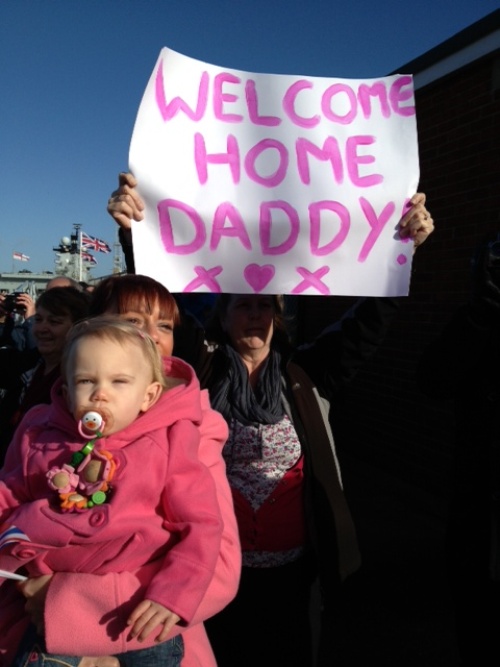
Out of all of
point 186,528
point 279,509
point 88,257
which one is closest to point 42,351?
point 279,509

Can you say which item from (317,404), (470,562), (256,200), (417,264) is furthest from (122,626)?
(417,264)

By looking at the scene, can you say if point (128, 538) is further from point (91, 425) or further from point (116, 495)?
point (91, 425)

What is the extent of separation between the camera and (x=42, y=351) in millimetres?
2668

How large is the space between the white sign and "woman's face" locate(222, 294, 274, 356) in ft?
0.57

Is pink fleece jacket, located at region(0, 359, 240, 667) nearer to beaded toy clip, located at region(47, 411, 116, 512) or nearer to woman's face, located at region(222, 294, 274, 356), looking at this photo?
beaded toy clip, located at region(47, 411, 116, 512)

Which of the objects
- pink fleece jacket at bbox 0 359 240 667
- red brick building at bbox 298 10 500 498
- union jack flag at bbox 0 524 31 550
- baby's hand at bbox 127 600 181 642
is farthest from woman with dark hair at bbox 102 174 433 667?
red brick building at bbox 298 10 500 498

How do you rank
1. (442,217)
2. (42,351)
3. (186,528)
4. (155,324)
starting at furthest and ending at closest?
1. (442,217)
2. (42,351)
3. (155,324)
4. (186,528)

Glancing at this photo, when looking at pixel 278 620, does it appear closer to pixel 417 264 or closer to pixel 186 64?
pixel 186 64

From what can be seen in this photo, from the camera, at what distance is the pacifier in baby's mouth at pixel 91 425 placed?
1.38 metres

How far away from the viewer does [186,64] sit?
207 cm

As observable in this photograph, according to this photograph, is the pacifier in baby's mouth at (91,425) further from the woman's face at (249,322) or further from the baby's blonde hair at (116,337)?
the woman's face at (249,322)

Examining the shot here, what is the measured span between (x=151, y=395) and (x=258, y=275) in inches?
26.8

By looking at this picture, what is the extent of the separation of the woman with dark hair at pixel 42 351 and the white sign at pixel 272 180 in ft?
2.22

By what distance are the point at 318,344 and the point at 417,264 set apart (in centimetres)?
349
